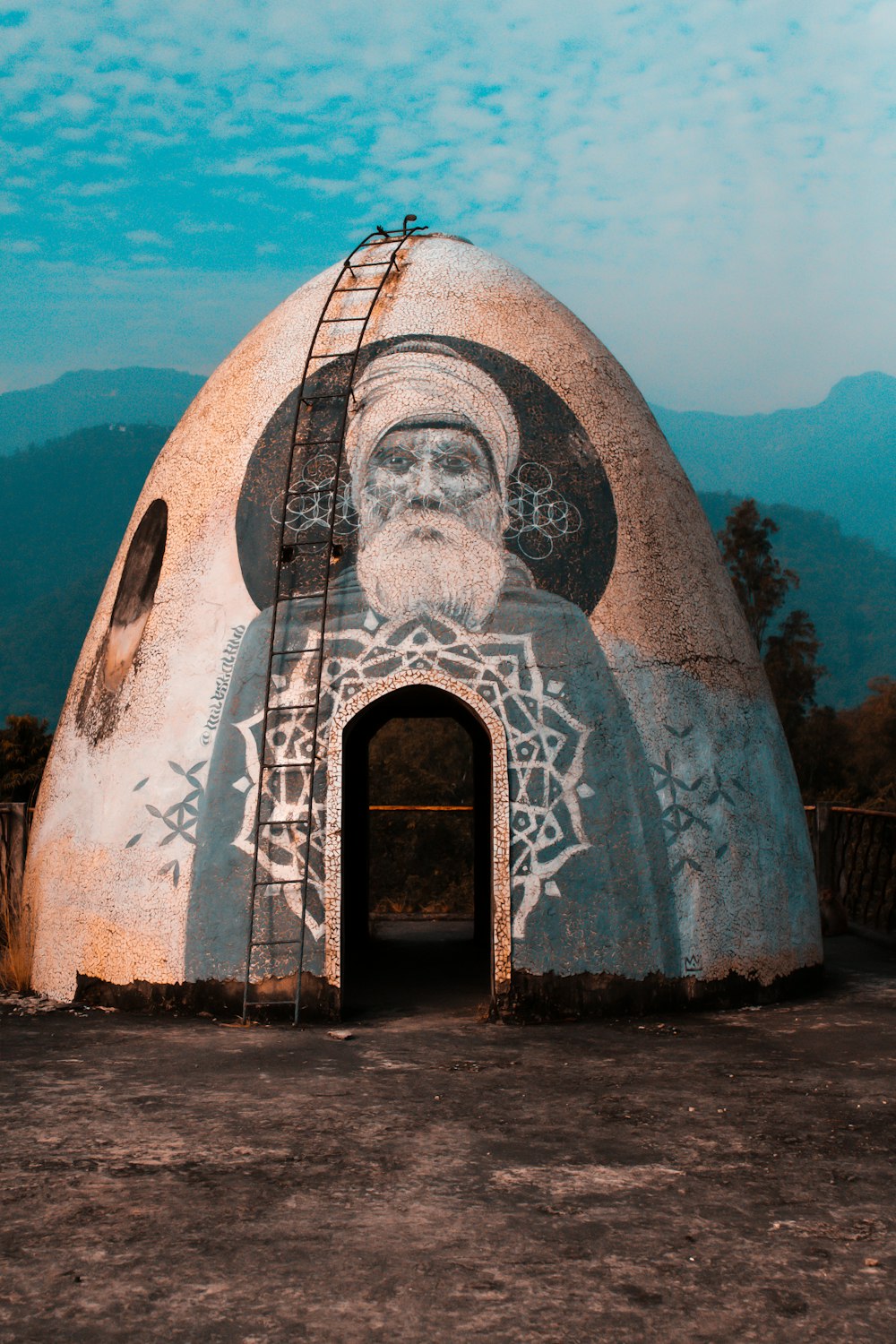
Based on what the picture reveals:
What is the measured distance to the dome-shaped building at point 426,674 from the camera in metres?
8.55

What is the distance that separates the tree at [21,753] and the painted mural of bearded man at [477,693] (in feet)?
34.1

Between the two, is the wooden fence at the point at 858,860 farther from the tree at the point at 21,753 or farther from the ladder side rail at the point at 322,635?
the tree at the point at 21,753

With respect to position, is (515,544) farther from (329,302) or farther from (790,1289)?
(790,1289)

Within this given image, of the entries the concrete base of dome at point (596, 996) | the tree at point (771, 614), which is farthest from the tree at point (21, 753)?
the tree at point (771, 614)

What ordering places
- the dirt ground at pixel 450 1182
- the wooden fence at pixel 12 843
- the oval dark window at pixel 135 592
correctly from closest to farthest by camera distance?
the dirt ground at pixel 450 1182 < the oval dark window at pixel 135 592 < the wooden fence at pixel 12 843

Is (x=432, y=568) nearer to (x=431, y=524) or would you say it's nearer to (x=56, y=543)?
(x=431, y=524)

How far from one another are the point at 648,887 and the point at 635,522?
102 inches

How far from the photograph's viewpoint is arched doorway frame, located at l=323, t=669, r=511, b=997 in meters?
8.45

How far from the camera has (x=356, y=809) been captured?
534 inches

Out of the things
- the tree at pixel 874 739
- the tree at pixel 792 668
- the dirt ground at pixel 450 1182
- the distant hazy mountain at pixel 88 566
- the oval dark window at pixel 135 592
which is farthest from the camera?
the distant hazy mountain at pixel 88 566

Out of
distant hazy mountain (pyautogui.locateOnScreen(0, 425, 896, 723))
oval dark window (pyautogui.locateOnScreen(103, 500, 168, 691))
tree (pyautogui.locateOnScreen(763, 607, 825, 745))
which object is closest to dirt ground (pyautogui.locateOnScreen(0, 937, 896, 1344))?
oval dark window (pyautogui.locateOnScreen(103, 500, 168, 691))

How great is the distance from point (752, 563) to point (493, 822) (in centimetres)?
3181

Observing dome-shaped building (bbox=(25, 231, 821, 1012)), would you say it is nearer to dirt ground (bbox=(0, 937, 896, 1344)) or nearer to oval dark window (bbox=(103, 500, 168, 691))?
oval dark window (bbox=(103, 500, 168, 691))

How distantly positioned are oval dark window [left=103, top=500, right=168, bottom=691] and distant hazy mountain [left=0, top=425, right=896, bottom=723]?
334ft
